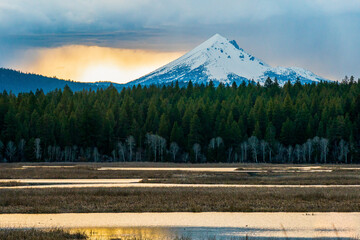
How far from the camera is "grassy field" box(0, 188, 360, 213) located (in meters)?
38.0

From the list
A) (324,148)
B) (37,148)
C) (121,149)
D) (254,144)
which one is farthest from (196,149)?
(37,148)

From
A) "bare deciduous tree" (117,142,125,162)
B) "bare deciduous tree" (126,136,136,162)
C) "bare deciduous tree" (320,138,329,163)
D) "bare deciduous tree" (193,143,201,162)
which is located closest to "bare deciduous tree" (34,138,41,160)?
"bare deciduous tree" (117,142,125,162)

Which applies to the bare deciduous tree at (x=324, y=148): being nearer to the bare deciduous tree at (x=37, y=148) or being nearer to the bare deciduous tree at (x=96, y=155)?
the bare deciduous tree at (x=96, y=155)

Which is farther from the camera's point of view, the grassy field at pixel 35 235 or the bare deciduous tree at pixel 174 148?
the bare deciduous tree at pixel 174 148

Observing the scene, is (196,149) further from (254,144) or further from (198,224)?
(198,224)

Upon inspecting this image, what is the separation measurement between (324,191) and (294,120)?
341ft

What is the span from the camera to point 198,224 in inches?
1268

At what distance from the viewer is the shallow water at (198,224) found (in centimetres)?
2920

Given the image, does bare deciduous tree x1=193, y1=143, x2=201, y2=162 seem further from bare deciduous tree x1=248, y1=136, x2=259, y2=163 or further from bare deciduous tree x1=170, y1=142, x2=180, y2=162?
bare deciduous tree x1=248, y1=136, x2=259, y2=163

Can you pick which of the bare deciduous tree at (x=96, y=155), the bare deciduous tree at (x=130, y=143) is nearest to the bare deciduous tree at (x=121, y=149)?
the bare deciduous tree at (x=130, y=143)

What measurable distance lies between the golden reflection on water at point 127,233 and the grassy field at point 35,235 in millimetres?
1106

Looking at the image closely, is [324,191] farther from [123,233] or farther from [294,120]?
[294,120]

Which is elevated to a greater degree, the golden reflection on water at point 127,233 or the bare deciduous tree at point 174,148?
the bare deciduous tree at point 174,148

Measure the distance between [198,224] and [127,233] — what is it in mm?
4730
